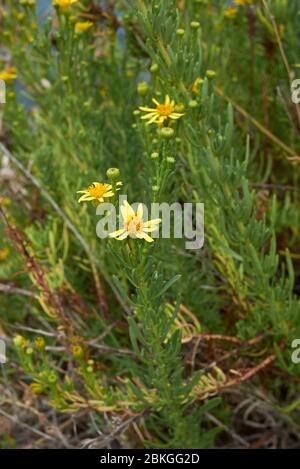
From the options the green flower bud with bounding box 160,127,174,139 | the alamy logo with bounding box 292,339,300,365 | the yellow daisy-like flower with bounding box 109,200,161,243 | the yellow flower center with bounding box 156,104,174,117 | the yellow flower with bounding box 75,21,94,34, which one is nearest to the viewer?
the yellow daisy-like flower with bounding box 109,200,161,243

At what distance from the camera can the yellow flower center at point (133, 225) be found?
33.9 inches

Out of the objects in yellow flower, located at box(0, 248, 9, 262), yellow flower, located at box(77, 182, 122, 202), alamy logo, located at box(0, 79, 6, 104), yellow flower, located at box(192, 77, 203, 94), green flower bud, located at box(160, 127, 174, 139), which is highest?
yellow flower, located at box(192, 77, 203, 94)

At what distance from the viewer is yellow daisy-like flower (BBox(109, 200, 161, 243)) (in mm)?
853

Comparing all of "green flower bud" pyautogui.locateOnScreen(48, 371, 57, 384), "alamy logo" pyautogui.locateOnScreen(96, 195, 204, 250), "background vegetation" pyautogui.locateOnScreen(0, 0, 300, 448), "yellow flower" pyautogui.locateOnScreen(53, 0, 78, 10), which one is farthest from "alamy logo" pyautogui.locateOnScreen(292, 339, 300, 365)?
"yellow flower" pyautogui.locateOnScreen(53, 0, 78, 10)

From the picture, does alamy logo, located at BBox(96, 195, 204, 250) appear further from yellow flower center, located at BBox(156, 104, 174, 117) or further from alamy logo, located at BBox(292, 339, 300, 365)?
alamy logo, located at BBox(292, 339, 300, 365)

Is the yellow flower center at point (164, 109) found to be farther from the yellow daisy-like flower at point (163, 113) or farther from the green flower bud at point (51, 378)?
the green flower bud at point (51, 378)

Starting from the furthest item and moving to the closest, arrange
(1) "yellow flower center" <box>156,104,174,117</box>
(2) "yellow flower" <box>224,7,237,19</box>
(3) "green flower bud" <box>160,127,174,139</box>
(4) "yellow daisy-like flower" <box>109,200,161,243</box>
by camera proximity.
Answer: (2) "yellow flower" <box>224,7,237,19</box>, (1) "yellow flower center" <box>156,104,174,117</box>, (3) "green flower bud" <box>160,127,174,139</box>, (4) "yellow daisy-like flower" <box>109,200,161,243</box>

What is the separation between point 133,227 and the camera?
86 centimetres

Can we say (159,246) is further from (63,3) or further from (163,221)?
(63,3)

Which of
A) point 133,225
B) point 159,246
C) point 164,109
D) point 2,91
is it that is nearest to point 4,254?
point 2,91

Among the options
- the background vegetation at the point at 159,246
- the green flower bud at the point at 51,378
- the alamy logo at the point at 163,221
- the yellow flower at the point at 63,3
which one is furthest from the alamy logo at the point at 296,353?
the yellow flower at the point at 63,3

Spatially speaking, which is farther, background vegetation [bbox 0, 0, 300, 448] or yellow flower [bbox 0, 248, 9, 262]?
yellow flower [bbox 0, 248, 9, 262]

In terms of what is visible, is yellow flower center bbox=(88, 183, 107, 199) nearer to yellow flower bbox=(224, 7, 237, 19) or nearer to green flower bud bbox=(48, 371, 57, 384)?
green flower bud bbox=(48, 371, 57, 384)

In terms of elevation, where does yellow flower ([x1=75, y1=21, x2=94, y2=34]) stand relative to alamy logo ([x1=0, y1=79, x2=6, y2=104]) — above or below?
above
